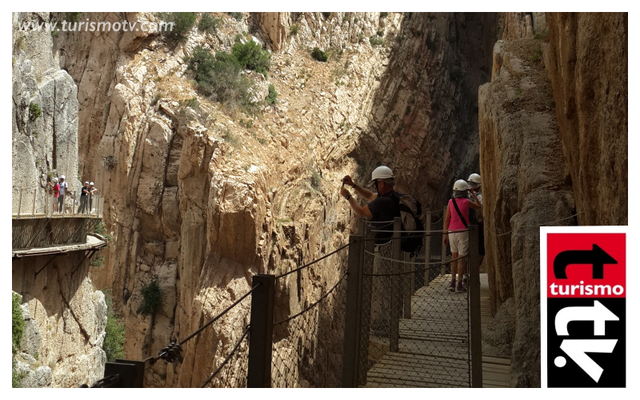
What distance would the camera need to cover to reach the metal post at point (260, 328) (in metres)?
4.59

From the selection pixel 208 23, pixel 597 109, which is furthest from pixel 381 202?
pixel 208 23

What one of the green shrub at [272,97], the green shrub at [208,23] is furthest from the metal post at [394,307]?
the green shrub at [208,23]

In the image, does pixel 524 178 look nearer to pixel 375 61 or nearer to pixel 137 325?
pixel 137 325

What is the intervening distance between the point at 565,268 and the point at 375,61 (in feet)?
75.0

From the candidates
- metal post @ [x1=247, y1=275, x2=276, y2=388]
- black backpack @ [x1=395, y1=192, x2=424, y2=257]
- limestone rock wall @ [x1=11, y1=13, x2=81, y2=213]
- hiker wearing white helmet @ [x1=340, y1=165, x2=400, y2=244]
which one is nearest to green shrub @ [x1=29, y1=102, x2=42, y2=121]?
limestone rock wall @ [x1=11, y1=13, x2=81, y2=213]

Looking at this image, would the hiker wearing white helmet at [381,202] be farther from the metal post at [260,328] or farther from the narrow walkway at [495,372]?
the metal post at [260,328]

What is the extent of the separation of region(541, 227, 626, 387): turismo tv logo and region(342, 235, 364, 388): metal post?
62.0 inches

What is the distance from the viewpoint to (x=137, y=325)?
74.2 ft

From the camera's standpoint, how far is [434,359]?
7129 mm

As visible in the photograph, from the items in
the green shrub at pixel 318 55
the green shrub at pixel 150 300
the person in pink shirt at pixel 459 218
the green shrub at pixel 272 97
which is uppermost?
the green shrub at pixel 318 55

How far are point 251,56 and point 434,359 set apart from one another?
62.7ft

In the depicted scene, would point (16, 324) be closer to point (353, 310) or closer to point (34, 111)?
point (34, 111)

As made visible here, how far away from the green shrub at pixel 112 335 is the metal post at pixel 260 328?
59.1 feet

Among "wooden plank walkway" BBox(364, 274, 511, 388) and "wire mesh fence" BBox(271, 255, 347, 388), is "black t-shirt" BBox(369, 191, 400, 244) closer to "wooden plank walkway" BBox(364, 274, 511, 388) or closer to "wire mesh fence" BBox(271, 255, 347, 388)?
"wooden plank walkway" BBox(364, 274, 511, 388)
